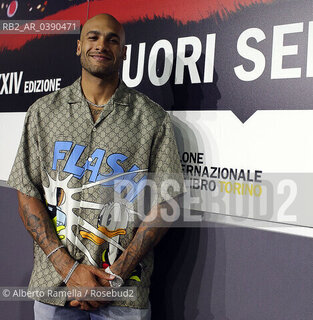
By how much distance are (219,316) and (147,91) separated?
38.3 inches

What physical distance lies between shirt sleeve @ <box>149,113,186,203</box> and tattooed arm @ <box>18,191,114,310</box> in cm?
35

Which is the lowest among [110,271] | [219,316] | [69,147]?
[219,316]

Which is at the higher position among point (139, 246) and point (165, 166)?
point (165, 166)

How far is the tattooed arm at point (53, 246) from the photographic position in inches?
63.7

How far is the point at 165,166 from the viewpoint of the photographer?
5.49 ft

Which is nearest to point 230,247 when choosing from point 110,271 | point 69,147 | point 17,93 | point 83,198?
A: point 110,271

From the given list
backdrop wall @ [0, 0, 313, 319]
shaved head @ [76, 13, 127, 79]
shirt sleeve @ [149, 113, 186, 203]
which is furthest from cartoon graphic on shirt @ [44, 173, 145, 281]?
shaved head @ [76, 13, 127, 79]

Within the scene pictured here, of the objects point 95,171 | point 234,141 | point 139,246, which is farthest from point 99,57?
point 139,246

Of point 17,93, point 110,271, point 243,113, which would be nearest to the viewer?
point 110,271

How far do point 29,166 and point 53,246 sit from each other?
1.04ft

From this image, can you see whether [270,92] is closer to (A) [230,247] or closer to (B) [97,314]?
(A) [230,247]

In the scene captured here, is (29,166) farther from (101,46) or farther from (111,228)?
(101,46)

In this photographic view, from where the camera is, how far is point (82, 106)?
1.73 m

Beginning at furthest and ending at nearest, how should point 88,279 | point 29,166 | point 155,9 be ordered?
1. point 155,9
2. point 29,166
3. point 88,279
